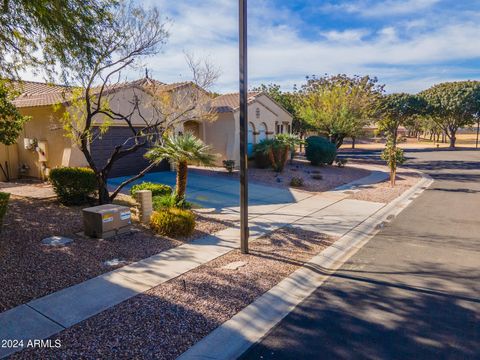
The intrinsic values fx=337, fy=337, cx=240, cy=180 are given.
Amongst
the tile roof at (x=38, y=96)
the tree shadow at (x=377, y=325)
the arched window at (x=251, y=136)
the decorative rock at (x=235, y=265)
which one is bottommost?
the tree shadow at (x=377, y=325)

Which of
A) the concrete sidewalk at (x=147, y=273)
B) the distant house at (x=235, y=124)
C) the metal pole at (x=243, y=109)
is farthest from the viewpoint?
the distant house at (x=235, y=124)

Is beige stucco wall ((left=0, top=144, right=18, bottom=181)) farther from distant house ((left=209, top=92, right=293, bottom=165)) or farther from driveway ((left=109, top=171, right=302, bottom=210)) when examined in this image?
distant house ((left=209, top=92, right=293, bottom=165))

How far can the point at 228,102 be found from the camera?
22.0m

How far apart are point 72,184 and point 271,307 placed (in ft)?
24.0

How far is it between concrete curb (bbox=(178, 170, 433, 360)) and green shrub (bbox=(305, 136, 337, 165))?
1433 centimetres

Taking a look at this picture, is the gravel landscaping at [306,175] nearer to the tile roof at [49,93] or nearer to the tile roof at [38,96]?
the tile roof at [49,93]

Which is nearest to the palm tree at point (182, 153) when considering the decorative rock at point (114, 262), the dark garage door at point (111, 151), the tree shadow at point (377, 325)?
the decorative rock at point (114, 262)

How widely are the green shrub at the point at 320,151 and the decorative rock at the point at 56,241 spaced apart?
59.4 feet

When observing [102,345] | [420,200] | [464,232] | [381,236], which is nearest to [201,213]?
[381,236]

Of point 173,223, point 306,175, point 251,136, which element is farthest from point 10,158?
point 306,175

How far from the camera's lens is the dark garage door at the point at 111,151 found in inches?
585

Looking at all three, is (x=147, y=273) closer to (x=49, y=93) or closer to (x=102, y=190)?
(x=102, y=190)

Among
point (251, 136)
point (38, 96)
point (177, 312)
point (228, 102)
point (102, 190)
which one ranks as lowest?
point (177, 312)

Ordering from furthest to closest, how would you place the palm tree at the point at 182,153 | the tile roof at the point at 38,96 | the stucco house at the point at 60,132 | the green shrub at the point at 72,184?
the tile roof at the point at 38,96 → the stucco house at the point at 60,132 → the green shrub at the point at 72,184 → the palm tree at the point at 182,153
